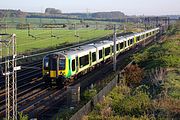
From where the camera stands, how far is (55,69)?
28.4 metres

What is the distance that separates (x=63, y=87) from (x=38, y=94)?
3027 mm

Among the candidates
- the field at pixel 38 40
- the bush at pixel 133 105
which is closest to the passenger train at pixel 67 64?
the bush at pixel 133 105

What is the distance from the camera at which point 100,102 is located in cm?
2183

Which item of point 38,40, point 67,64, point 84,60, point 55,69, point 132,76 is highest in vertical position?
point 67,64

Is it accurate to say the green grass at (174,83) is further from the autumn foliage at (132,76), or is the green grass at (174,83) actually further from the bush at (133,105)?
the autumn foliage at (132,76)

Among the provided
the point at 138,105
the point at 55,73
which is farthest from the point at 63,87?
the point at 138,105

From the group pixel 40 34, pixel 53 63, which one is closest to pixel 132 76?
pixel 53 63

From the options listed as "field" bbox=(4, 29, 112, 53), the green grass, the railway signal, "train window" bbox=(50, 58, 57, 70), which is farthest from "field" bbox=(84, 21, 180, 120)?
"field" bbox=(4, 29, 112, 53)

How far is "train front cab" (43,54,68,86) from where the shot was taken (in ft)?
92.7

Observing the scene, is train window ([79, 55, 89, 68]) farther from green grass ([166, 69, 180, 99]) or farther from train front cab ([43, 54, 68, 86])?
green grass ([166, 69, 180, 99])

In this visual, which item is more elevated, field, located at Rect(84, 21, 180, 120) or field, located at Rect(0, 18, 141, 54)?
field, located at Rect(0, 18, 141, 54)

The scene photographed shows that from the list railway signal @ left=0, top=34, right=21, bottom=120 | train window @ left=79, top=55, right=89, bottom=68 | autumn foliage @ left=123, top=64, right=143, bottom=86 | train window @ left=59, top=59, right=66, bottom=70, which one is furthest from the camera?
train window @ left=79, top=55, right=89, bottom=68

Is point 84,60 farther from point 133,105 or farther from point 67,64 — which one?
point 133,105

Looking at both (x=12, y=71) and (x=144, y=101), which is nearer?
(x=12, y=71)
